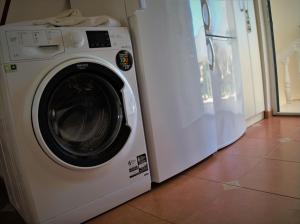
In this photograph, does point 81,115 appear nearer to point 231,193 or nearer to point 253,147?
point 231,193

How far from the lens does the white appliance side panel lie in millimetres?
1716

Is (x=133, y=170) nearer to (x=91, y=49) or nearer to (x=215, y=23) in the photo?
(x=91, y=49)

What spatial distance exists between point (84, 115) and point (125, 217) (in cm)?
47

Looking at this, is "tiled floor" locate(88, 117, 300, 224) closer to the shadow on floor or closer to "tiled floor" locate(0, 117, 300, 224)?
"tiled floor" locate(0, 117, 300, 224)

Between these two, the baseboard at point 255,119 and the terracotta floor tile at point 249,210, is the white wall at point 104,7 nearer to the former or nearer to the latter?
the terracotta floor tile at point 249,210

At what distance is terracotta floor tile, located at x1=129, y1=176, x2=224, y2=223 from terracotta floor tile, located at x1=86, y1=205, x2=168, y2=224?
1.2 inches

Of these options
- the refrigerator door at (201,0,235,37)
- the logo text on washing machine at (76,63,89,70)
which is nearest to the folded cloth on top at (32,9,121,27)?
the logo text on washing machine at (76,63,89,70)

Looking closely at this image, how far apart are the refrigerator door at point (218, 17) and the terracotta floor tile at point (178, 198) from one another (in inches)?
37.9

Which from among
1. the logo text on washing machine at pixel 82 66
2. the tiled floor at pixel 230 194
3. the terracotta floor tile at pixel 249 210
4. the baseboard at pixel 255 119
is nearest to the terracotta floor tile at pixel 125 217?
the tiled floor at pixel 230 194

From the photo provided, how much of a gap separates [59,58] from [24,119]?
269 millimetres

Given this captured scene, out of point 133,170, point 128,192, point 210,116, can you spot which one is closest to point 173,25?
point 210,116

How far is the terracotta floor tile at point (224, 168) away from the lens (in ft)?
4.44

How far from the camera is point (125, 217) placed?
3.59 feet

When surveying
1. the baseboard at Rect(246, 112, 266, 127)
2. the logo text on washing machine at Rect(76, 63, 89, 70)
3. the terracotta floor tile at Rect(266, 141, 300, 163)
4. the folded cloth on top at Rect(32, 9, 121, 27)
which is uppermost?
the folded cloth on top at Rect(32, 9, 121, 27)
